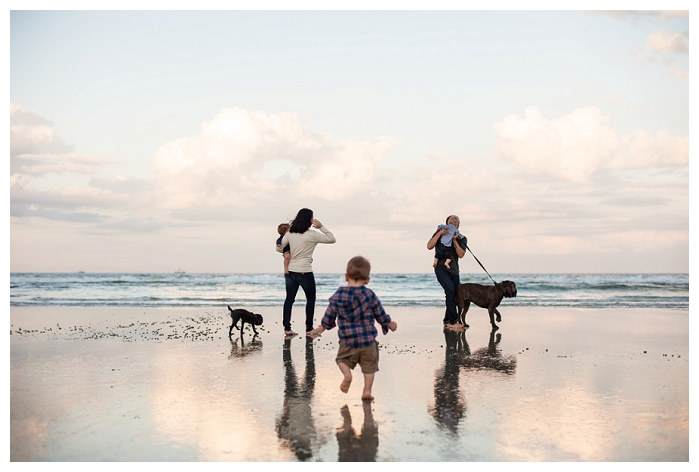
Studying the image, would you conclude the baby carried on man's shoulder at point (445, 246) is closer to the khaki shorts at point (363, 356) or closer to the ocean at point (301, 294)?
the khaki shorts at point (363, 356)

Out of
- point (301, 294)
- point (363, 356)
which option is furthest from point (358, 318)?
point (301, 294)

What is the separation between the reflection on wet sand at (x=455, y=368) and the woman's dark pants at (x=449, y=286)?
36 cm

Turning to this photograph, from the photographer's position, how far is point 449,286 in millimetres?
10602

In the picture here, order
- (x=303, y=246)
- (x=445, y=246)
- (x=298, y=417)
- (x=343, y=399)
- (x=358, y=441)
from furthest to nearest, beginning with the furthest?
(x=445, y=246)
(x=303, y=246)
(x=343, y=399)
(x=298, y=417)
(x=358, y=441)

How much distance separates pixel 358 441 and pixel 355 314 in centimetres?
147

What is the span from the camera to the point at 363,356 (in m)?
5.64

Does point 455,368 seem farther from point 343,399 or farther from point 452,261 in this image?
point 452,261

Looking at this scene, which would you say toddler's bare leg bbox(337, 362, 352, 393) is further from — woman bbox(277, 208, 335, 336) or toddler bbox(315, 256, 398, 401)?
woman bbox(277, 208, 335, 336)

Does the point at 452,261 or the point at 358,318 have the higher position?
the point at 452,261

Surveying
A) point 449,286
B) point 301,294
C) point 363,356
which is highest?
point 449,286

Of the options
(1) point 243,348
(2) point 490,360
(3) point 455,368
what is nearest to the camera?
(3) point 455,368

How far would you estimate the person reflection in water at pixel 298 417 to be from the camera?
424 cm

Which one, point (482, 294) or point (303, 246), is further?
point (482, 294)
